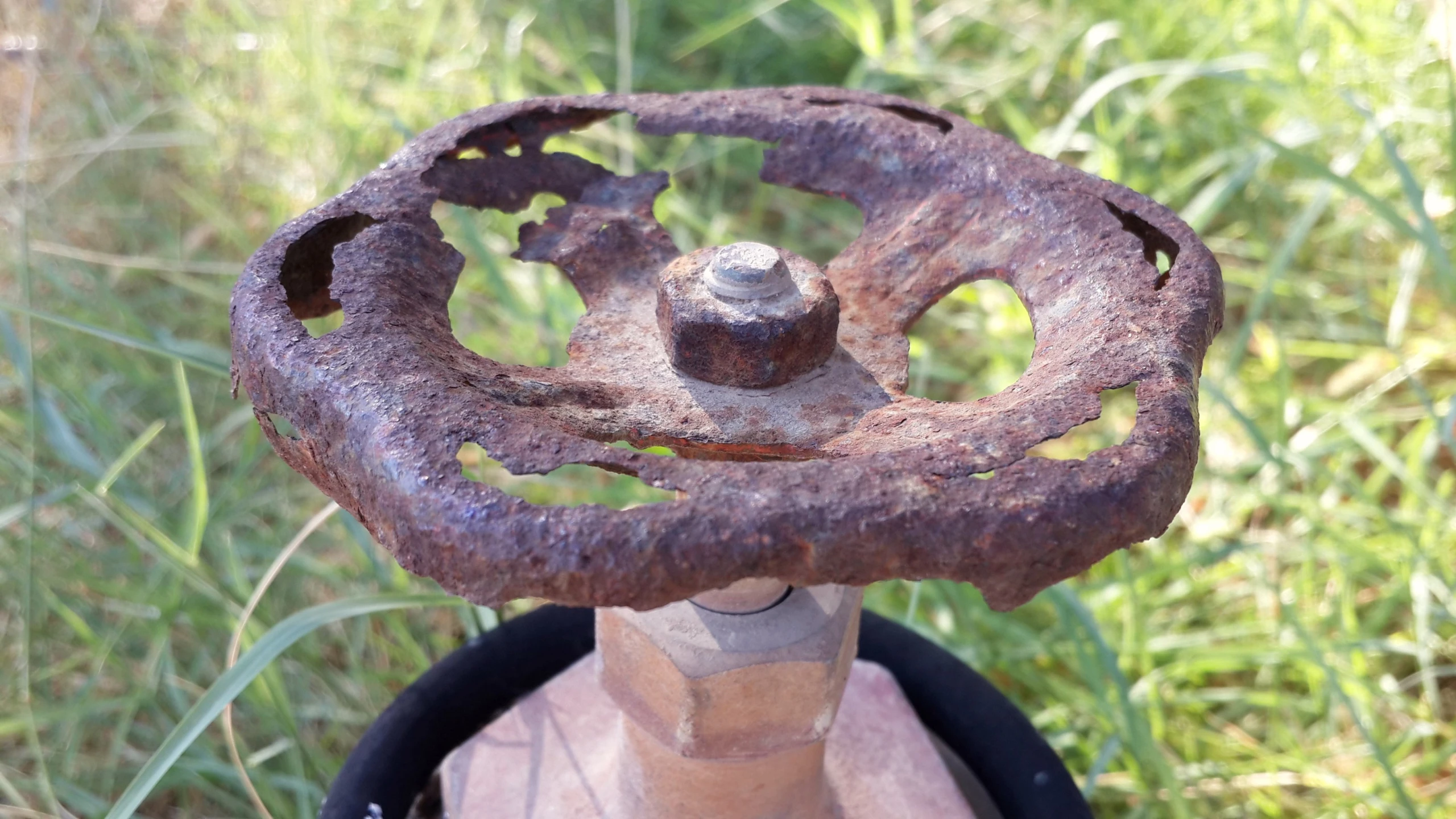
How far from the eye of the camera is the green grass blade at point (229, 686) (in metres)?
0.93

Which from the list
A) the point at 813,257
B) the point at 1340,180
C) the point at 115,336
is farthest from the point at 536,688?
the point at 813,257

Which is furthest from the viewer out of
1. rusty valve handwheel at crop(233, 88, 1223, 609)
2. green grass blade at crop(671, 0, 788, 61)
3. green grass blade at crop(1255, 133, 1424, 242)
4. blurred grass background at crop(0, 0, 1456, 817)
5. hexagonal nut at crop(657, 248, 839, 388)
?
green grass blade at crop(671, 0, 788, 61)

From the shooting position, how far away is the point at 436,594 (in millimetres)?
1185

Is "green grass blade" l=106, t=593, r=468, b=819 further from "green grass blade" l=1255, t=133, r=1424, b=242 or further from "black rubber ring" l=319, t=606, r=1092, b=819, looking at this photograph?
"green grass blade" l=1255, t=133, r=1424, b=242

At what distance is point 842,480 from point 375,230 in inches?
17.2

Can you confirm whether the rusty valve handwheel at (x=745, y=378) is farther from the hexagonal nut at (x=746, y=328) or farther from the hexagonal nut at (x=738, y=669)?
the hexagonal nut at (x=738, y=669)

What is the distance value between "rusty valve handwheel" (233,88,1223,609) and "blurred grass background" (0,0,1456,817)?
0.42 meters

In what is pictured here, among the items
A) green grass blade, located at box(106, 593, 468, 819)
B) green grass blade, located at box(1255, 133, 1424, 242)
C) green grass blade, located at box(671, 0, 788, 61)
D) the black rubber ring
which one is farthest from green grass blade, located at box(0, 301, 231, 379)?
green grass blade, located at box(671, 0, 788, 61)

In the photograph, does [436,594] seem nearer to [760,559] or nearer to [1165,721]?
[760,559]

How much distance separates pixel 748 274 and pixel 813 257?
1777 millimetres

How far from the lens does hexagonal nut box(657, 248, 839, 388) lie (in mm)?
858

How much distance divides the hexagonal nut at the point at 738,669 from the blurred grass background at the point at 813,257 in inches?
16.7

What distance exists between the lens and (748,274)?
867 mm

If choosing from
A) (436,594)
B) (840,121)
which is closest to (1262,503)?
(840,121)
